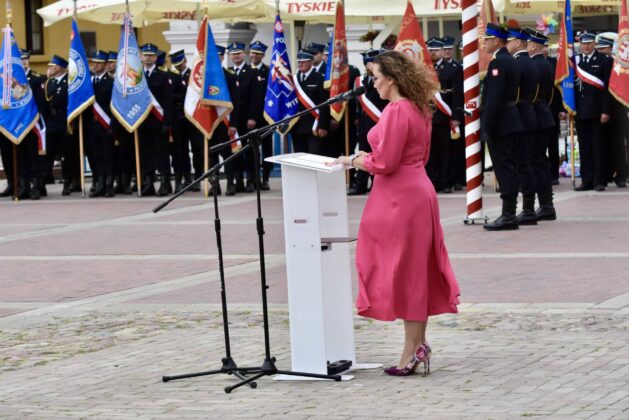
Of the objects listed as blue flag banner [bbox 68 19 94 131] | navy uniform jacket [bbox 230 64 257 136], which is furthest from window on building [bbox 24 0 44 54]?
navy uniform jacket [bbox 230 64 257 136]

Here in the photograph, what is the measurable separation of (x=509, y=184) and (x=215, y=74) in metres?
7.25

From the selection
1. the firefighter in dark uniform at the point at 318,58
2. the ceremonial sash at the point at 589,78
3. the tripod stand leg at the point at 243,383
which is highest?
the firefighter in dark uniform at the point at 318,58

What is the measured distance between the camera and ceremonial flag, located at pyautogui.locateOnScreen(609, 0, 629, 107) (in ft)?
66.1

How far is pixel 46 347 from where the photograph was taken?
988 centimetres

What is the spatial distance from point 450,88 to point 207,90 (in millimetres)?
3490

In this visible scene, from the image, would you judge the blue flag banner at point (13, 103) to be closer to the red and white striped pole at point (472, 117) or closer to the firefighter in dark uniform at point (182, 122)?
the firefighter in dark uniform at point (182, 122)

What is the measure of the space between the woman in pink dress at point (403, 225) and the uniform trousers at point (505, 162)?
7.59 metres

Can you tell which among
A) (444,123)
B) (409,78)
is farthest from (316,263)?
(444,123)

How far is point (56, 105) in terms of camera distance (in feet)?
76.0

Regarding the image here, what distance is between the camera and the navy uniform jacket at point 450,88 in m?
21.0

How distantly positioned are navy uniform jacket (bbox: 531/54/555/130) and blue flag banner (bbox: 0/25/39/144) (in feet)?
29.2

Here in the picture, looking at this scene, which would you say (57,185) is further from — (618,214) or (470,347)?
→ (470,347)

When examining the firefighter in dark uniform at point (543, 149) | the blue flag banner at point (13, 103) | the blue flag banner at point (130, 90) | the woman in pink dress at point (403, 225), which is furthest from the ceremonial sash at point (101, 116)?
the woman in pink dress at point (403, 225)

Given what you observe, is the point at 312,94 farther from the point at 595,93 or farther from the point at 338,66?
the point at 595,93
